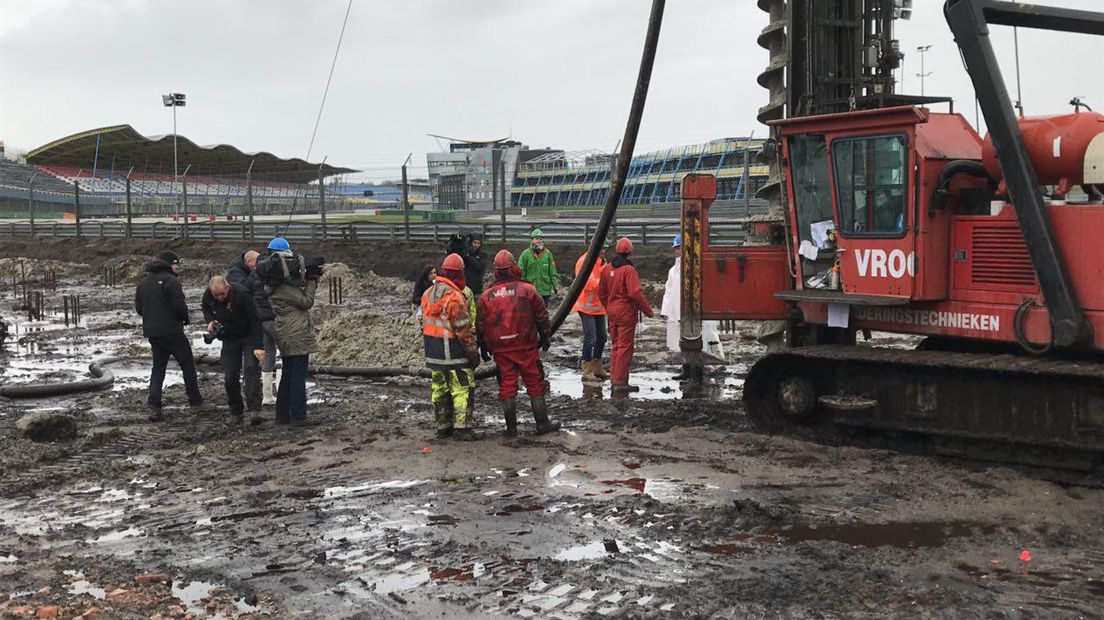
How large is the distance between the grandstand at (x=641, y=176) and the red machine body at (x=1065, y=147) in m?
14.5

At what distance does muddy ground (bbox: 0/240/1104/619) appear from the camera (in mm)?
5461

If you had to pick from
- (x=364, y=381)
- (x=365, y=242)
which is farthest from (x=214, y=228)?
(x=364, y=381)

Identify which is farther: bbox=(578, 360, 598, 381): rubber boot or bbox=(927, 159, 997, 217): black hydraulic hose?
bbox=(578, 360, 598, 381): rubber boot

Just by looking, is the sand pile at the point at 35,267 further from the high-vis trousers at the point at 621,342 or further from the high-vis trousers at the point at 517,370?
the high-vis trousers at the point at 517,370

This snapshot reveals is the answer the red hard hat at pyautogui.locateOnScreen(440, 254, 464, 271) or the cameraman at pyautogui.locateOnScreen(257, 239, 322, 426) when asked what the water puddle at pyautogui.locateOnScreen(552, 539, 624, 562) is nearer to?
the red hard hat at pyautogui.locateOnScreen(440, 254, 464, 271)

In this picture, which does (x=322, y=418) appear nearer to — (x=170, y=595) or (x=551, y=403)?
(x=551, y=403)

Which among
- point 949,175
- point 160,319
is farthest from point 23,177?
point 949,175

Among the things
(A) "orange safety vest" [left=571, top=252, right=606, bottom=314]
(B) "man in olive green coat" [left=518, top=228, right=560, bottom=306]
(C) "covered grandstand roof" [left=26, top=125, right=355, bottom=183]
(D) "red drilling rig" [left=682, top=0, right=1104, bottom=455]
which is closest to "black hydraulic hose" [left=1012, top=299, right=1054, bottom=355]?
(D) "red drilling rig" [left=682, top=0, right=1104, bottom=455]

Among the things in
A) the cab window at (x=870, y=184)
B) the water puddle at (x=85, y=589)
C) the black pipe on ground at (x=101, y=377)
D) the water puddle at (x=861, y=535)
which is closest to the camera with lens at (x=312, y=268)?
the black pipe on ground at (x=101, y=377)

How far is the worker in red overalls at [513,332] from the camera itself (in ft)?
30.8

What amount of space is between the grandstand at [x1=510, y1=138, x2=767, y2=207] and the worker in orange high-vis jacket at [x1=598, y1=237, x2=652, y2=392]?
11.1 meters

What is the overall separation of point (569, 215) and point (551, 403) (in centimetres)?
1976

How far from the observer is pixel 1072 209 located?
784 cm

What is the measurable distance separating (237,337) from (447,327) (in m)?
2.66
